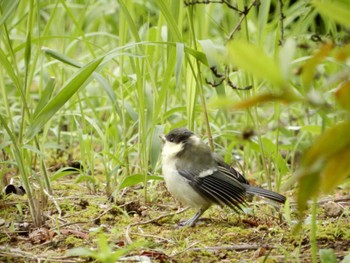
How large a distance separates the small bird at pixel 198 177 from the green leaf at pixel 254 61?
2.50 meters

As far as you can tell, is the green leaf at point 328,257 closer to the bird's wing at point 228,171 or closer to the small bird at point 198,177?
the small bird at point 198,177

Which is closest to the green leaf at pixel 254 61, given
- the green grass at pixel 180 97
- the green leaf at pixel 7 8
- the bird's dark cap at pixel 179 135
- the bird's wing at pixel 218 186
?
the green grass at pixel 180 97

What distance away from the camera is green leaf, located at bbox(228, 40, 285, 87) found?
1.13 meters

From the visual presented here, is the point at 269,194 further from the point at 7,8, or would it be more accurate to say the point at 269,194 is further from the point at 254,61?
the point at 254,61

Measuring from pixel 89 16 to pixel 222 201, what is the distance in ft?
10.3

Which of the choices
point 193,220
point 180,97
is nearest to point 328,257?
point 193,220

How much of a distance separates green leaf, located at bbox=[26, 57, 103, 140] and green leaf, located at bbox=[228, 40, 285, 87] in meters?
2.01

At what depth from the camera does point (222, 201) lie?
381cm

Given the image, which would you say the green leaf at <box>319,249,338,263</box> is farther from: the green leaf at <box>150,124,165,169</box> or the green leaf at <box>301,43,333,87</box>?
the green leaf at <box>150,124,165,169</box>

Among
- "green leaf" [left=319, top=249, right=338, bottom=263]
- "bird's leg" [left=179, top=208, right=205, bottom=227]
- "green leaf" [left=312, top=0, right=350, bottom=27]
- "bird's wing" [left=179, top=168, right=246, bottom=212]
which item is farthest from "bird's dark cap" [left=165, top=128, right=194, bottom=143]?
"green leaf" [left=312, top=0, right=350, bottom=27]

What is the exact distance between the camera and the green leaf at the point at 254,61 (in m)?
1.13

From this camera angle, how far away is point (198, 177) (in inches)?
157

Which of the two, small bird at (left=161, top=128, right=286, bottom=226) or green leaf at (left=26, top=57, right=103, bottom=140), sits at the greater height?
Result: green leaf at (left=26, top=57, right=103, bottom=140)

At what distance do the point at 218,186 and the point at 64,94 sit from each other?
1.22 metres
